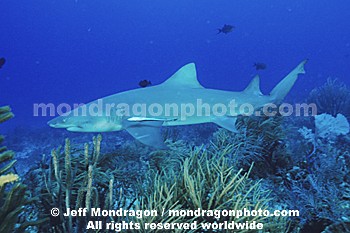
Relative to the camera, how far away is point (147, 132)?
4.91m

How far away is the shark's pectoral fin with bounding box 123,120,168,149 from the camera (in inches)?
181

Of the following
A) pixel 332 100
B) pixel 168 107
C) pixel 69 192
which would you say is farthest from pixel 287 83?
pixel 332 100

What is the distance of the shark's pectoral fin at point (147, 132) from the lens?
4598 millimetres

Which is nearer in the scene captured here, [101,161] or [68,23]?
[101,161]

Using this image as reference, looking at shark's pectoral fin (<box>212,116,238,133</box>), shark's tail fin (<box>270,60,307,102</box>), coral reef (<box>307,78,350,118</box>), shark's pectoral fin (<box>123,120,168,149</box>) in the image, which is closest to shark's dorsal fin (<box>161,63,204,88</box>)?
shark's pectoral fin (<box>212,116,238,133</box>)

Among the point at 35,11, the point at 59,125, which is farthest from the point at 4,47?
the point at 59,125

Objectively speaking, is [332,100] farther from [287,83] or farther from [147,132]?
[147,132]

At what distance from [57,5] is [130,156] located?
194 metres

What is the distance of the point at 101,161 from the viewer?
472 cm

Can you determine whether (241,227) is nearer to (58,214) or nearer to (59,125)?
(58,214)

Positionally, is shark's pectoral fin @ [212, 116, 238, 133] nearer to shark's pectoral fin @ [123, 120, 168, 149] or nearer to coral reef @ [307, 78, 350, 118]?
shark's pectoral fin @ [123, 120, 168, 149]

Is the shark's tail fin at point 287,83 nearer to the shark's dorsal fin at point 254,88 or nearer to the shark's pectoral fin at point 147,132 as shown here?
the shark's dorsal fin at point 254,88

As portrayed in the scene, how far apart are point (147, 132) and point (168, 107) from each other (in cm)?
117

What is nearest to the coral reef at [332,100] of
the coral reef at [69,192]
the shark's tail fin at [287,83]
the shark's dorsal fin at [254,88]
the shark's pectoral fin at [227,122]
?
the shark's tail fin at [287,83]
